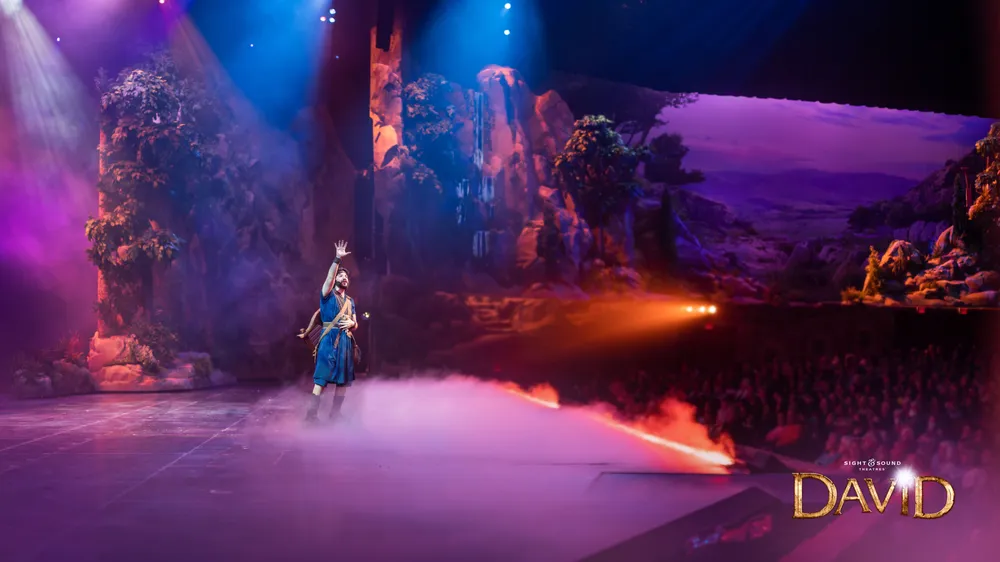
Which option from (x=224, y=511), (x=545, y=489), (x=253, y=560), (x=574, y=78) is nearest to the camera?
(x=253, y=560)

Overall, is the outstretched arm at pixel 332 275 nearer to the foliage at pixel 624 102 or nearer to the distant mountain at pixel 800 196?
the foliage at pixel 624 102

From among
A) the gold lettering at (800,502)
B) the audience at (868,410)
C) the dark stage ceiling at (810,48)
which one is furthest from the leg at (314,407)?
the dark stage ceiling at (810,48)

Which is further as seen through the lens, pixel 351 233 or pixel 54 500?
pixel 351 233

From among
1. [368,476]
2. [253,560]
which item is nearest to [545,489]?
[368,476]

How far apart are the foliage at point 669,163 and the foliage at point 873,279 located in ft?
7.24

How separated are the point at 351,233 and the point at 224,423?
3996 millimetres

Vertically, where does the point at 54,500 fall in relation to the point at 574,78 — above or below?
below

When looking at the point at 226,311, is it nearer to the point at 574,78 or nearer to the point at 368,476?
the point at 574,78

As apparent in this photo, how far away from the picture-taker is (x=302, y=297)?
995 cm

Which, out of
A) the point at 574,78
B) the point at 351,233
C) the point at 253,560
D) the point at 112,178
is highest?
the point at 574,78

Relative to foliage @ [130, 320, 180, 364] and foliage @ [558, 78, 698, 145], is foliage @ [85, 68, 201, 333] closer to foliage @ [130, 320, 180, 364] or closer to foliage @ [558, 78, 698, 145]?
foliage @ [130, 320, 180, 364]

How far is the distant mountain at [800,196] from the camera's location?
927cm

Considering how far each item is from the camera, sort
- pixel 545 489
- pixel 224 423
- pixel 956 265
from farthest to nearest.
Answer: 1. pixel 956 265
2. pixel 224 423
3. pixel 545 489

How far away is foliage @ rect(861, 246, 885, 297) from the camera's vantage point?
343 inches
